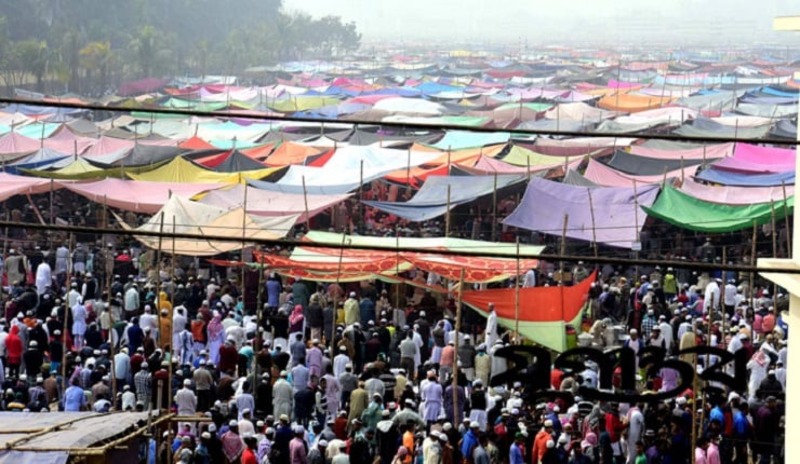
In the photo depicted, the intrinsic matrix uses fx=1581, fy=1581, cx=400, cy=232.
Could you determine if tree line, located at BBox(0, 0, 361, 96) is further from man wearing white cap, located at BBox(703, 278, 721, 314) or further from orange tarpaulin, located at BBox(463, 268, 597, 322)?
orange tarpaulin, located at BBox(463, 268, 597, 322)

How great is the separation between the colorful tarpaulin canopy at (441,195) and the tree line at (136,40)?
30250mm

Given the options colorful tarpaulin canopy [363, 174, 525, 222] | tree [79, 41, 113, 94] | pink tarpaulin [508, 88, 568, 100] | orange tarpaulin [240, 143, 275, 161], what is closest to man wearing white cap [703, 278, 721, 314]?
colorful tarpaulin canopy [363, 174, 525, 222]

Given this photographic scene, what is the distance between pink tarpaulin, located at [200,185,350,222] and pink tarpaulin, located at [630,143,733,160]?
18.3 ft

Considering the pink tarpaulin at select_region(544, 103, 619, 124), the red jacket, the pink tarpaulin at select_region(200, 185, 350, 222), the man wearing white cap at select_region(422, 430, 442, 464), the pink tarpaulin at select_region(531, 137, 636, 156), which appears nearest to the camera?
the man wearing white cap at select_region(422, 430, 442, 464)

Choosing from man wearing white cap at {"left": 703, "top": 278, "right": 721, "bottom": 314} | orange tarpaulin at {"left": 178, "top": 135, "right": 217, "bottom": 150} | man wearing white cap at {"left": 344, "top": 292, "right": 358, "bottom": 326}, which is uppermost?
orange tarpaulin at {"left": 178, "top": 135, "right": 217, "bottom": 150}

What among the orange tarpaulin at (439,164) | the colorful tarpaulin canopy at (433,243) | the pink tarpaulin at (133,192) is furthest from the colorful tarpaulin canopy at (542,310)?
the orange tarpaulin at (439,164)

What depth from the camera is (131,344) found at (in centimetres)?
1259

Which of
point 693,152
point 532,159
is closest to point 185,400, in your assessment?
point 532,159

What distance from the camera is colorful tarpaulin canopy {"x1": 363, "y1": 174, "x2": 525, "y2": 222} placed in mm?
16891

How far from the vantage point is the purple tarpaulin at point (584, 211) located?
15.8 m

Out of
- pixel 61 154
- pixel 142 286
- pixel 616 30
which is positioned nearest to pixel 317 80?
pixel 61 154

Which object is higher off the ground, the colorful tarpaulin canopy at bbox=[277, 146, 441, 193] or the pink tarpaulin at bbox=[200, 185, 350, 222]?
the colorful tarpaulin canopy at bbox=[277, 146, 441, 193]

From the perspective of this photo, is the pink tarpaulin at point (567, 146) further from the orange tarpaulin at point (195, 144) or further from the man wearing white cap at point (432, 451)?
→ the man wearing white cap at point (432, 451)

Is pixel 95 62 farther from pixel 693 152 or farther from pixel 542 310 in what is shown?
pixel 542 310
